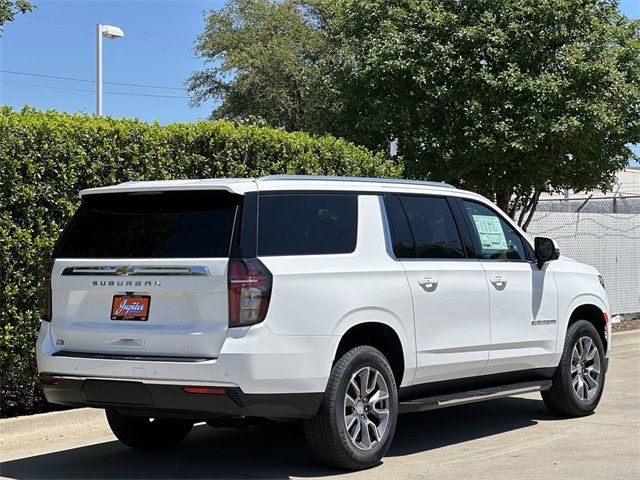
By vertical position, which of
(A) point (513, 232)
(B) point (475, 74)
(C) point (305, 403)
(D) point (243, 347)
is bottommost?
(C) point (305, 403)

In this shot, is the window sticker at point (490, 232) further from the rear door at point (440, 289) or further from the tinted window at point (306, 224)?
the tinted window at point (306, 224)

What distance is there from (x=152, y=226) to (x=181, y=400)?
1.19 metres

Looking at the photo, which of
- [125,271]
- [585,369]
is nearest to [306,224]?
[125,271]

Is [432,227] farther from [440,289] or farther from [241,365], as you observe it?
[241,365]

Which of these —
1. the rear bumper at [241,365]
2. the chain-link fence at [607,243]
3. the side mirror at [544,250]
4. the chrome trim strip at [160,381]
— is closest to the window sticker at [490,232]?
the side mirror at [544,250]

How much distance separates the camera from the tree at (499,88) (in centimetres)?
1516

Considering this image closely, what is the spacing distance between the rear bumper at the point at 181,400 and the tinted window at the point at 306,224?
0.92m

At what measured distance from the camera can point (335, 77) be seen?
1703 cm

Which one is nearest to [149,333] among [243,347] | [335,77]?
[243,347]

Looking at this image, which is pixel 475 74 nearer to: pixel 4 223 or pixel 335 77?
pixel 335 77

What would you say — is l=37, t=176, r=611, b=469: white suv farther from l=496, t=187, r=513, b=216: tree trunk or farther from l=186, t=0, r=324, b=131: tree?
l=186, t=0, r=324, b=131: tree

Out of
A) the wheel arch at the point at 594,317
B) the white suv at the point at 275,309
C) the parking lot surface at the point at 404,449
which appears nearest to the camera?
the white suv at the point at 275,309

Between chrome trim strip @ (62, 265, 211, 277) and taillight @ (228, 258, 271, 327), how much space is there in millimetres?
185

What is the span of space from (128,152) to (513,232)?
3.62 meters
